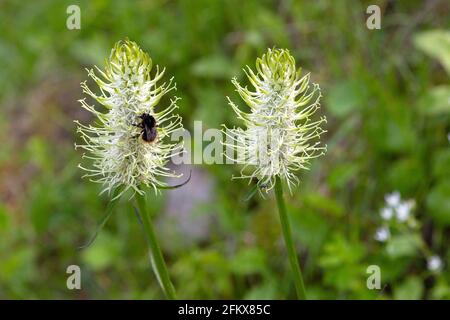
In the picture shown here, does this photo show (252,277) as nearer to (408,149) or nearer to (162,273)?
(408,149)

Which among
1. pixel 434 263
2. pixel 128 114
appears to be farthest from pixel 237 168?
pixel 128 114

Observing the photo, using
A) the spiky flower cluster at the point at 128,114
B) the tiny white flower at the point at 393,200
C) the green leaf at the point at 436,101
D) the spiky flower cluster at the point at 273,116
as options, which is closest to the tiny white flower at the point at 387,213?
the tiny white flower at the point at 393,200

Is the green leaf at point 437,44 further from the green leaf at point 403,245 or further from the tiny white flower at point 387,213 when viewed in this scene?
the green leaf at point 403,245

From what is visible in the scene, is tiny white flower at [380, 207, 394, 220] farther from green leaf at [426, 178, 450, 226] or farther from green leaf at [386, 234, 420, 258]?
green leaf at [426, 178, 450, 226]

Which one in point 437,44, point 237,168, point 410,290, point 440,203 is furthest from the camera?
point 237,168

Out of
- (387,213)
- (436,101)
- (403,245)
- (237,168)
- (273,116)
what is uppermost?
(436,101)

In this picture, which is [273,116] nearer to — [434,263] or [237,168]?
[434,263]

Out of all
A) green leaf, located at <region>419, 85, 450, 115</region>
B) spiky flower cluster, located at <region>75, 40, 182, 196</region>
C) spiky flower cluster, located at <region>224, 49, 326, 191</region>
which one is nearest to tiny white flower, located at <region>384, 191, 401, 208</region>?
green leaf, located at <region>419, 85, 450, 115</region>

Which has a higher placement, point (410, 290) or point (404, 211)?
point (404, 211)
